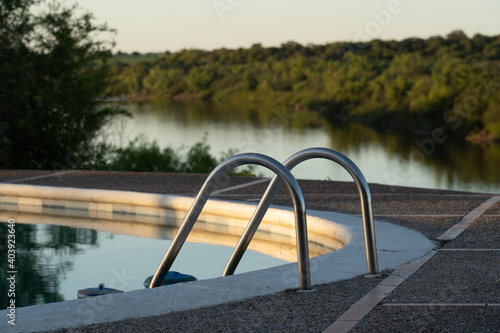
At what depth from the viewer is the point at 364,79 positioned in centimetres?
7500

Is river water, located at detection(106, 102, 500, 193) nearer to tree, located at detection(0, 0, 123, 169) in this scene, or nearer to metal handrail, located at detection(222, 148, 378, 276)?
tree, located at detection(0, 0, 123, 169)

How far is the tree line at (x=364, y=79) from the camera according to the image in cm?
5519

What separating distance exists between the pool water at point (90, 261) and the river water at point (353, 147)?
34.2ft

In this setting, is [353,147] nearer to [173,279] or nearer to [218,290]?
[173,279]

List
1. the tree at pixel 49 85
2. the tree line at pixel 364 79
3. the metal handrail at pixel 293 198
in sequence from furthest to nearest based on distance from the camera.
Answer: the tree line at pixel 364 79
the tree at pixel 49 85
the metal handrail at pixel 293 198

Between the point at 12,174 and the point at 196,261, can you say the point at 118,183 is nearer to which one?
the point at 12,174

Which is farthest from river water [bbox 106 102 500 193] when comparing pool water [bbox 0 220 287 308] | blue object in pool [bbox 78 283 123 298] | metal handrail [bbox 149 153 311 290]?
metal handrail [bbox 149 153 311 290]

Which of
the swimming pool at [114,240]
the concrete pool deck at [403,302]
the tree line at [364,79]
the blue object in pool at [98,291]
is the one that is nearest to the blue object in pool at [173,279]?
the swimming pool at [114,240]

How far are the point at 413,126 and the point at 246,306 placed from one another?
55.6 metres

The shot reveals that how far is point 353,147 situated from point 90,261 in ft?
112

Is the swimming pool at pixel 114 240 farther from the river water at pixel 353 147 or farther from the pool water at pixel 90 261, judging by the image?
the river water at pixel 353 147

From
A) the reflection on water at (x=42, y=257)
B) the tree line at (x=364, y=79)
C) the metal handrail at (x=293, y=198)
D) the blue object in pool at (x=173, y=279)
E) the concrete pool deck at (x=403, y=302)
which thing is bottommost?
the reflection on water at (x=42, y=257)

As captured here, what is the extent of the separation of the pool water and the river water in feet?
34.2

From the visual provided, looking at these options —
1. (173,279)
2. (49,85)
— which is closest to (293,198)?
(173,279)
